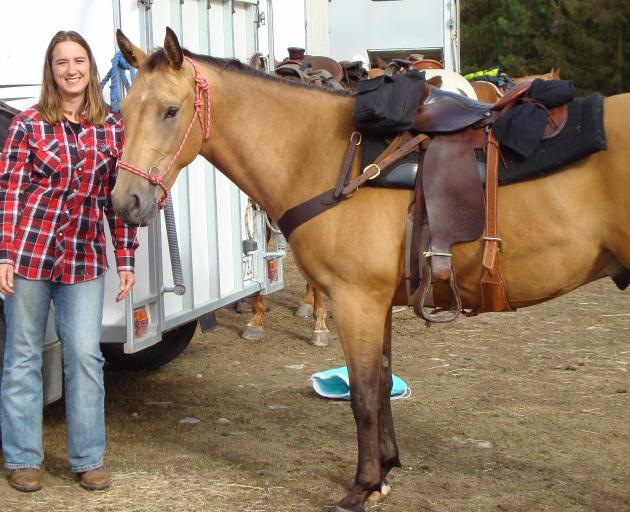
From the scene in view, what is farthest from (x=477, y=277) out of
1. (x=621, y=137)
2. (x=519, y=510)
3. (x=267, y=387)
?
(x=267, y=387)

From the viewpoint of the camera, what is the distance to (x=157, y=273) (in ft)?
15.1

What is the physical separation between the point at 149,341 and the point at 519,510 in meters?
1.95

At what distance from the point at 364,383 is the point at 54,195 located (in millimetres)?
1536

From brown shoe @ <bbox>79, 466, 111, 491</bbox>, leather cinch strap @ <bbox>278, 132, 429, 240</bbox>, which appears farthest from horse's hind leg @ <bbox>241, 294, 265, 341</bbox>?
leather cinch strap @ <bbox>278, 132, 429, 240</bbox>

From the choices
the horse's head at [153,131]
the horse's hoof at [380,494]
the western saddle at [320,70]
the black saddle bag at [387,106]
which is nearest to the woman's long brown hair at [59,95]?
the horse's head at [153,131]

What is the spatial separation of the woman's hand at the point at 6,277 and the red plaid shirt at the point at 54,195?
3 cm

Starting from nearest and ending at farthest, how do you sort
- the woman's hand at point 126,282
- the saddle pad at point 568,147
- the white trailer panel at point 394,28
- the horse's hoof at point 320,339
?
the saddle pad at point 568,147 < the woman's hand at point 126,282 < the horse's hoof at point 320,339 < the white trailer panel at point 394,28

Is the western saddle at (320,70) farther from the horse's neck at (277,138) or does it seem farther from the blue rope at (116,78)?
the horse's neck at (277,138)

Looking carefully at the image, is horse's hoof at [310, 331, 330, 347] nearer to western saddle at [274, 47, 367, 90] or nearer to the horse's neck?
western saddle at [274, 47, 367, 90]

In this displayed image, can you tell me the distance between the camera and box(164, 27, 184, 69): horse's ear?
338 cm

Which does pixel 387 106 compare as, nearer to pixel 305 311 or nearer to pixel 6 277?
pixel 6 277

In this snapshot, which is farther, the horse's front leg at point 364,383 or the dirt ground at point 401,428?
the dirt ground at point 401,428

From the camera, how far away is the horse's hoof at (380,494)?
391cm

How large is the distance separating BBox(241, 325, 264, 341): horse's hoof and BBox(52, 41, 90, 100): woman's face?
Answer: 3.56m
